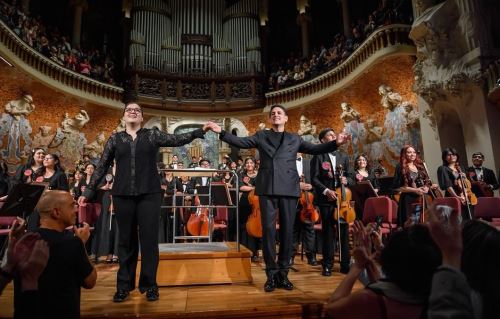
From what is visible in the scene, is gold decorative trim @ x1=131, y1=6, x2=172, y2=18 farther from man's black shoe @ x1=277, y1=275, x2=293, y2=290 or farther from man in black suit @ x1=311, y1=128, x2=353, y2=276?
man's black shoe @ x1=277, y1=275, x2=293, y2=290

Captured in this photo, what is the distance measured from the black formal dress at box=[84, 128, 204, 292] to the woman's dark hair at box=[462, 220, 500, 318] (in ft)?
6.76

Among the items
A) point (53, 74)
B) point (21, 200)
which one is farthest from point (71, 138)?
point (21, 200)

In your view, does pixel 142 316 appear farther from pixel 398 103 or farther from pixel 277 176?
pixel 398 103

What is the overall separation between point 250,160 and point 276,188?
250cm

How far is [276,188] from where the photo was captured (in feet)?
9.32

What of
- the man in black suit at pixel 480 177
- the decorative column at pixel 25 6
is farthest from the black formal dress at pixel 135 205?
the decorative column at pixel 25 6

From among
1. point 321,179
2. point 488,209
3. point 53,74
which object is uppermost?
point 53,74

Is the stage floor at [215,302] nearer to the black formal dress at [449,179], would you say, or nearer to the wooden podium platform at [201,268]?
the wooden podium platform at [201,268]

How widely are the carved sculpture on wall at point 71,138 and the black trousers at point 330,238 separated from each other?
8331 mm

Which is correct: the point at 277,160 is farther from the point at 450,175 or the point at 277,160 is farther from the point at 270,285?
the point at 450,175

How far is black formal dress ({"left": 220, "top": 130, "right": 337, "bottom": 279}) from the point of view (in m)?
2.84

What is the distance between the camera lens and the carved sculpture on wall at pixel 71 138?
31.6ft

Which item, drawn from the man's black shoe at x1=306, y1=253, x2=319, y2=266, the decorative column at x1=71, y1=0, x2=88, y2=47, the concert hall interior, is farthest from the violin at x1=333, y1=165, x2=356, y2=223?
the decorative column at x1=71, y1=0, x2=88, y2=47

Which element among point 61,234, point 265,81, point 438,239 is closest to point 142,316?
point 61,234
